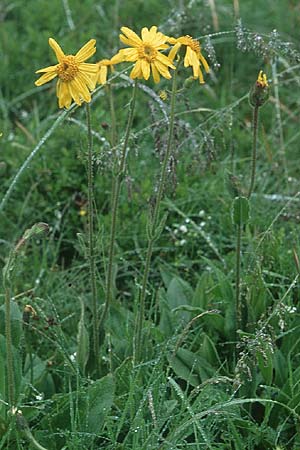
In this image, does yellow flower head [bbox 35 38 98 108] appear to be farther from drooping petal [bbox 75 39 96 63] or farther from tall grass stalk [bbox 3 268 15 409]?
tall grass stalk [bbox 3 268 15 409]

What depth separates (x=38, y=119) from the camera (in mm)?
3336

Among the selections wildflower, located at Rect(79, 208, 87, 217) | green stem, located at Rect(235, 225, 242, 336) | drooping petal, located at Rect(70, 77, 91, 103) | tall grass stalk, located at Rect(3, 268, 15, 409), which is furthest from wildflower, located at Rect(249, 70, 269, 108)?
wildflower, located at Rect(79, 208, 87, 217)

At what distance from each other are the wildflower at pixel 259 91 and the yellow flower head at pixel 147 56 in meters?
0.29

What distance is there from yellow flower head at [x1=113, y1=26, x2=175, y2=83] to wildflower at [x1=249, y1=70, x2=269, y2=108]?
0.94ft

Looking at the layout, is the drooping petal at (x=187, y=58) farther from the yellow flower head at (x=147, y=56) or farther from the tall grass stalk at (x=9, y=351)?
the tall grass stalk at (x=9, y=351)

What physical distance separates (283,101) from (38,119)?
1.08 m

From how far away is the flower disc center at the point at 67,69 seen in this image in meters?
1.79

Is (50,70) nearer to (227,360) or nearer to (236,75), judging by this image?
(227,360)

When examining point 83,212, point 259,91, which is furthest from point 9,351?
point 83,212

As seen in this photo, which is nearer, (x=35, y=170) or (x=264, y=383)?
(x=264, y=383)

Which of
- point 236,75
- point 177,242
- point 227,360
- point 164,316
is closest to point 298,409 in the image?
point 227,360

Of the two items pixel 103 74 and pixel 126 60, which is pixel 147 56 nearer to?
pixel 126 60

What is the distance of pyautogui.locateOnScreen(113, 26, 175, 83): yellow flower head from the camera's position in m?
1.75

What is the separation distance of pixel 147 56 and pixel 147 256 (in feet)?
1.54
